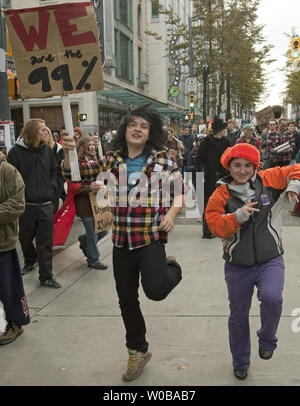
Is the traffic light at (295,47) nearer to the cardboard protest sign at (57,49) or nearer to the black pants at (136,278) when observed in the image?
the cardboard protest sign at (57,49)

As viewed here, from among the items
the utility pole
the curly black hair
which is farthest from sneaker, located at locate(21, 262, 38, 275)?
the curly black hair

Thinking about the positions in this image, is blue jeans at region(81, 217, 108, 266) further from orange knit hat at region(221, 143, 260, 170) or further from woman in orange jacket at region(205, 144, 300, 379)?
orange knit hat at region(221, 143, 260, 170)

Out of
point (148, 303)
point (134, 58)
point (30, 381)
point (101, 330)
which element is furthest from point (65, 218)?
point (134, 58)

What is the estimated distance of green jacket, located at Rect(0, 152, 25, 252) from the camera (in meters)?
3.67

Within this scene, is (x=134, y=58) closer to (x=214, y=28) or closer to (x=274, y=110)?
(x=214, y=28)

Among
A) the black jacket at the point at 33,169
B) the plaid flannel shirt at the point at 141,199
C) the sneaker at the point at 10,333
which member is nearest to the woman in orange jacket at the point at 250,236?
the plaid flannel shirt at the point at 141,199

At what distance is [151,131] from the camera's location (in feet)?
10.6

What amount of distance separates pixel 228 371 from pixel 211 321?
90 cm

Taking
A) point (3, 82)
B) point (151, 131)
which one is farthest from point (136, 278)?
point (3, 82)

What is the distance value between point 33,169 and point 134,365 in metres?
2.72

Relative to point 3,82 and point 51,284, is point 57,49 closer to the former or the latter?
point 3,82

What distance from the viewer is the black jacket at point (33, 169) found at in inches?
203

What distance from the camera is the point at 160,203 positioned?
3.21m

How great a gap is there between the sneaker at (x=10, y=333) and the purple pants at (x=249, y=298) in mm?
1882
